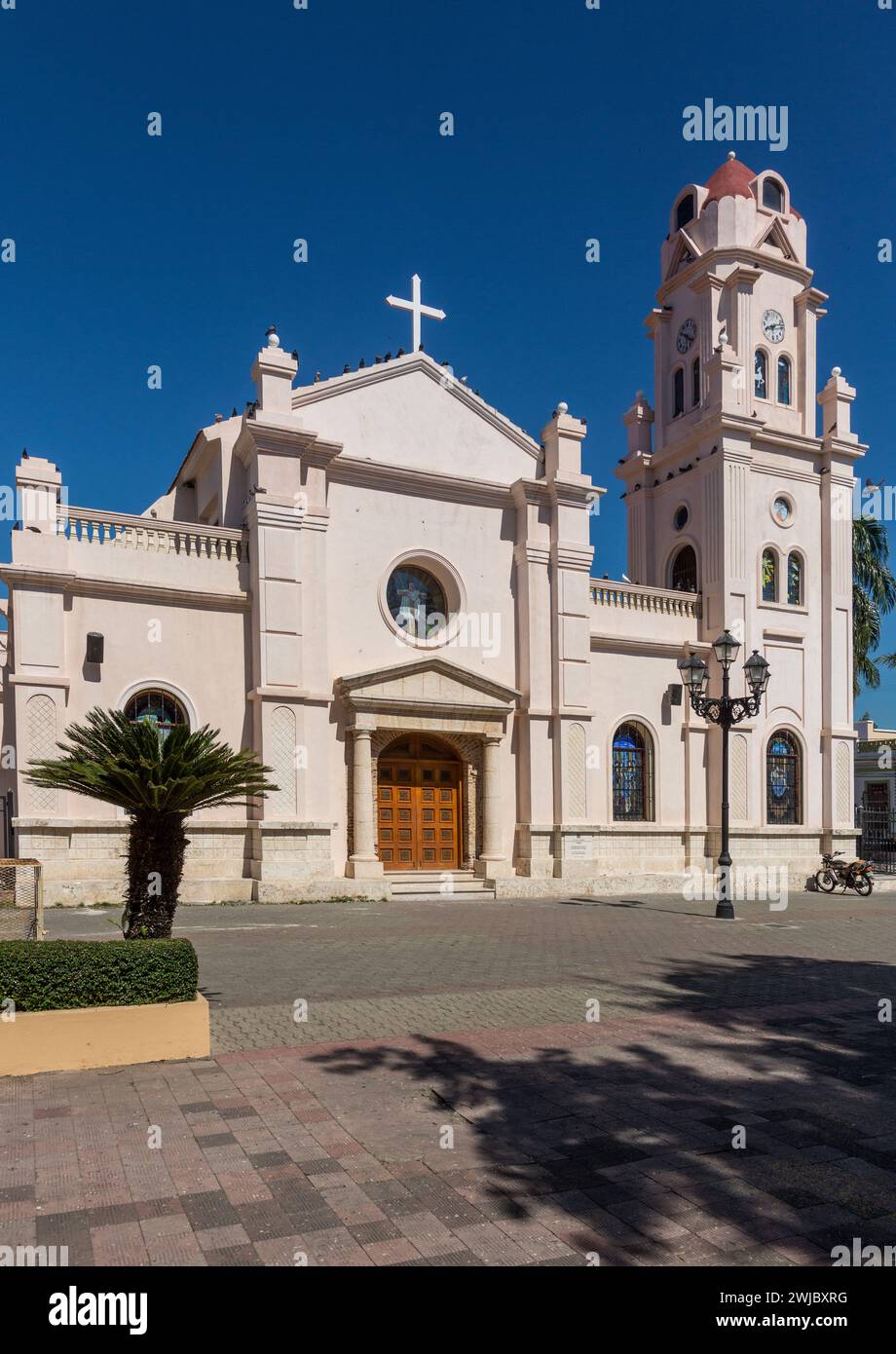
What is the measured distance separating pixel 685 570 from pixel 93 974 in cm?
2073

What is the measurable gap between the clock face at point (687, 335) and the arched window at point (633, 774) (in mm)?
10803

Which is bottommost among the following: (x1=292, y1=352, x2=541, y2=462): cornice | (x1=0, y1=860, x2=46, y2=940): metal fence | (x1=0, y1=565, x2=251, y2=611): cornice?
(x1=0, y1=860, x2=46, y2=940): metal fence

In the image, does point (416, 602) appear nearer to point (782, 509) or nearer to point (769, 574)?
point (769, 574)

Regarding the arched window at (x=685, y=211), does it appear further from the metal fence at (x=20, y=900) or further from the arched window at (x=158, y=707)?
the metal fence at (x=20, y=900)

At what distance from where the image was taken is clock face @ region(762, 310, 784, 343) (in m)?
24.5

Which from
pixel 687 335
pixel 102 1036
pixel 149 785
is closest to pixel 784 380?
pixel 687 335

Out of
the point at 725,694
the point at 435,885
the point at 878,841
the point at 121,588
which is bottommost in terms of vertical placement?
the point at 878,841

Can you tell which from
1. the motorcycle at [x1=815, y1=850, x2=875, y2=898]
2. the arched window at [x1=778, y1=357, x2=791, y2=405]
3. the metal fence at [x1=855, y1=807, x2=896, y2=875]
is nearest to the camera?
the motorcycle at [x1=815, y1=850, x2=875, y2=898]

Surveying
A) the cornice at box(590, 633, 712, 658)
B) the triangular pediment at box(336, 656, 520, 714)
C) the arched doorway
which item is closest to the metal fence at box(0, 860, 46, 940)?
the triangular pediment at box(336, 656, 520, 714)

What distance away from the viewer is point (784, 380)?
24.8 meters

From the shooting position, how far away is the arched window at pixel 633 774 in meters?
21.5

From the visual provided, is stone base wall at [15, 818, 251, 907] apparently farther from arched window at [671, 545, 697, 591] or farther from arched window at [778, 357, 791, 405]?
arched window at [778, 357, 791, 405]

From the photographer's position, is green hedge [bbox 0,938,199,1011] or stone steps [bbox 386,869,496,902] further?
stone steps [bbox 386,869,496,902]

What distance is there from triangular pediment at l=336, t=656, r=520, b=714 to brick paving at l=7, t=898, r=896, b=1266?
28.7ft
